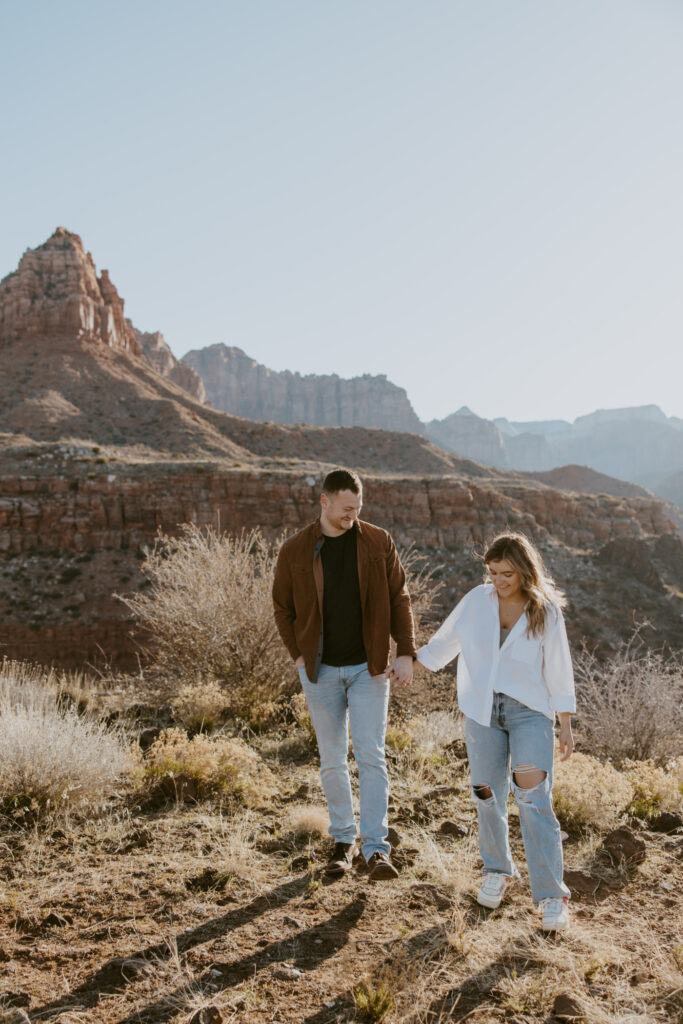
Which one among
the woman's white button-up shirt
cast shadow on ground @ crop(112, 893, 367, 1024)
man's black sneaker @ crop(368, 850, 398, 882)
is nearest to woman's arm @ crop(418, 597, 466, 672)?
the woman's white button-up shirt

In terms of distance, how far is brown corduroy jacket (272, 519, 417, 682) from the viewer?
3451 mm

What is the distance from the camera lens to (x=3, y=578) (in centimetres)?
2588

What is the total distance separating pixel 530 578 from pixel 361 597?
0.86 m

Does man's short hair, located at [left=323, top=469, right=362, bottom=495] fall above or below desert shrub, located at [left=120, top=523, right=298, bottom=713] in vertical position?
above

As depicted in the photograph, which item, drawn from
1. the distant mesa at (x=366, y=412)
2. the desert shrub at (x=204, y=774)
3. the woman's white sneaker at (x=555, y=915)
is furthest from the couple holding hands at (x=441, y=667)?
the distant mesa at (x=366, y=412)

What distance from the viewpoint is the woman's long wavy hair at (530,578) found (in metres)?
3.05

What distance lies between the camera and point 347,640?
11.4 feet

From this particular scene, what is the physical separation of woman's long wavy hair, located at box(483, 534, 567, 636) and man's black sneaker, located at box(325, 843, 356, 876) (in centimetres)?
151

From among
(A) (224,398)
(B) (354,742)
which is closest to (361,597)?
(B) (354,742)

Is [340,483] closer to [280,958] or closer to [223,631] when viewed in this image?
[280,958]

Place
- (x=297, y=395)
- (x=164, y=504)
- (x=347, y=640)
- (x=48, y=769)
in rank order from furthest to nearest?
(x=297, y=395) < (x=164, y=504) < (x=48, y=769) < (x=347, y=640)

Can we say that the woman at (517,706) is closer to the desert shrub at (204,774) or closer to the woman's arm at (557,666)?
the woman's arm at (557,666)

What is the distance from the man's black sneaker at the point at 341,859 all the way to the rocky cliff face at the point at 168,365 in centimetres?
9107

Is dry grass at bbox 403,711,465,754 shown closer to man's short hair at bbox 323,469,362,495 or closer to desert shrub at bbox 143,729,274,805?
desert shrub at bbox 143,729,274,805
